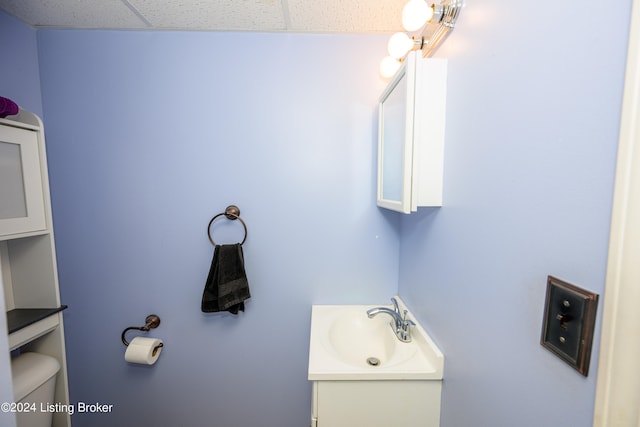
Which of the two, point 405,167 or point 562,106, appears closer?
point 562,106

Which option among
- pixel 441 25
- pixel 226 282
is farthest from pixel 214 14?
pixel 226 282

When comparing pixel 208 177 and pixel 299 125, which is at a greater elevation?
pixel 299 125

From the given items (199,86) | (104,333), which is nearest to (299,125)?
(199,86)

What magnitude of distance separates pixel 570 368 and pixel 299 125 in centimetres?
116

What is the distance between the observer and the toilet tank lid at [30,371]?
0.93 meters

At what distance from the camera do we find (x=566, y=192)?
0.39m

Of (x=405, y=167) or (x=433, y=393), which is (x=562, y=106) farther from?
(x=433, y=393)

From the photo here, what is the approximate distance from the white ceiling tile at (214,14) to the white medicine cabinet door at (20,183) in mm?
729

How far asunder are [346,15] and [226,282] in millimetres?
1328

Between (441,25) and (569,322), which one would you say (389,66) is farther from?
(569,322)

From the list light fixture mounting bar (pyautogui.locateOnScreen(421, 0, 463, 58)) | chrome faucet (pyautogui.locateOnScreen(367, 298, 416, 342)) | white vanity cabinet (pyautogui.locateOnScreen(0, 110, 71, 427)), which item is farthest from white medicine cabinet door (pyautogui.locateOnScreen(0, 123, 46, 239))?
light fixture mounting bar (pyautogui.locateOnScreen(421, 0, 463, 58))

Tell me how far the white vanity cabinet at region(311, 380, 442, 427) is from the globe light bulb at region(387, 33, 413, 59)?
47.6 inches

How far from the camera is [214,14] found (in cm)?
103

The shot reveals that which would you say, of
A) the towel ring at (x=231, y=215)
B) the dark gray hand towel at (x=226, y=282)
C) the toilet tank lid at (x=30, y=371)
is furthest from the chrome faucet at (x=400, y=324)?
the toilet tank lid at (x=30, y=371)
